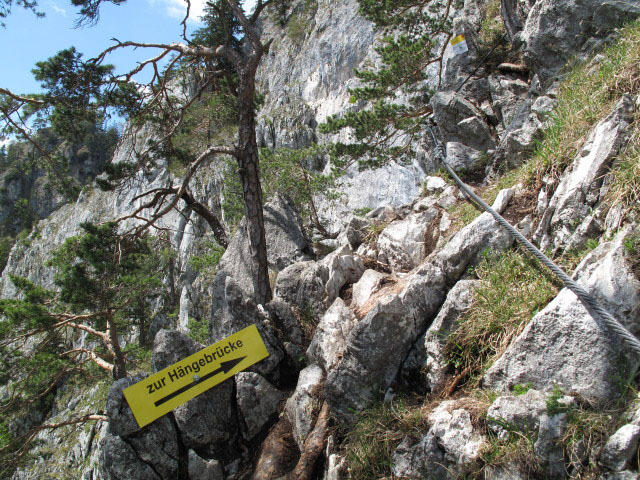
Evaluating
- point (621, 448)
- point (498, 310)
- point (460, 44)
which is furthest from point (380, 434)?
point (460, 44)

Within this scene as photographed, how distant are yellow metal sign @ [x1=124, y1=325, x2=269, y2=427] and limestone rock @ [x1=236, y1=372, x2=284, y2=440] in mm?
233

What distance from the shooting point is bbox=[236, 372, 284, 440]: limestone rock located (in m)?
5.38

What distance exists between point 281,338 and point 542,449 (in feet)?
13.5

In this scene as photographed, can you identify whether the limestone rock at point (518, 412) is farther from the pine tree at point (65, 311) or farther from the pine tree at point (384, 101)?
the pine tree at point (384, 101)

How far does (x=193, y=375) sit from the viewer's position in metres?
5.24

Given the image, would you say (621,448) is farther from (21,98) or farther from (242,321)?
(21,98)

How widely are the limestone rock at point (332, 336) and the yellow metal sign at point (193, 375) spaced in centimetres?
87

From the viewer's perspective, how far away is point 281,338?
19.9ft

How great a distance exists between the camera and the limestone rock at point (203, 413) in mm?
5168

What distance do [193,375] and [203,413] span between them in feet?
1.65

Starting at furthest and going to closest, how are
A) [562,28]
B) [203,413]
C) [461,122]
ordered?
[461,122] → [562,28] → [203,413]

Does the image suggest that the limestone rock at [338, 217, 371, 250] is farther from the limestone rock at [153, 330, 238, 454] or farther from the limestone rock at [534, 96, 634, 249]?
the limestone rock at [534, 96, 634, 249]

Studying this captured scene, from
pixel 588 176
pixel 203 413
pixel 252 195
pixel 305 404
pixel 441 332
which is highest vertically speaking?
pixel 252 195

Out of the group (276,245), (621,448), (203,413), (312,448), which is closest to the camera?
(621,448)
